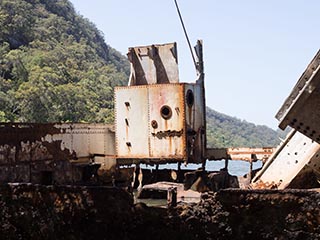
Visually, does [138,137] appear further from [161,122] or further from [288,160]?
[288,160]

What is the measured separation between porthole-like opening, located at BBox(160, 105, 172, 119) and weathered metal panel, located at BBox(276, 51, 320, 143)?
758 centimetres

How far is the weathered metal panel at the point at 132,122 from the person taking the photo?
1572 centimetres

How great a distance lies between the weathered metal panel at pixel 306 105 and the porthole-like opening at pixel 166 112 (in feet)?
24.9

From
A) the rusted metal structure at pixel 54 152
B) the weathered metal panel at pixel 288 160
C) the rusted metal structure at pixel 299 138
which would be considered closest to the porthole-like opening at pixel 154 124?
the rusted metal structure at pixel 54 152

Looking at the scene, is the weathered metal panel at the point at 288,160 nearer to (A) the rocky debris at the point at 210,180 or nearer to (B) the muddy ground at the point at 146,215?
(A) the rocky debris at the point at 210,180

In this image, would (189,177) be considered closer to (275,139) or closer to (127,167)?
(127,167)

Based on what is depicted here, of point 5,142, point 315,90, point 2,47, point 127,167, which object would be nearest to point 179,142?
point 127,167

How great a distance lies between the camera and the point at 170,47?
56.4 feet

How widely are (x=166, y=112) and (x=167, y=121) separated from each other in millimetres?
253

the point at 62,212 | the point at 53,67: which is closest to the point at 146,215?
the point at 62,212

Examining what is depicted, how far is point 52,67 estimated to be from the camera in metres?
84.8

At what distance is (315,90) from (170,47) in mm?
10274

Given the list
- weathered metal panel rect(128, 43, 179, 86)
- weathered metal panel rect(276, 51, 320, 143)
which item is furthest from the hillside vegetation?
weathered metal panel rect(276, 51, 320, 143)

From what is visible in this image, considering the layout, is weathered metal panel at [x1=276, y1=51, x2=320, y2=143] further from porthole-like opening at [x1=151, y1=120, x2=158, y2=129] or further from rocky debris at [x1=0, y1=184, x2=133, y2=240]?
porthole-like opening at [x1=151, y1=120, x2=158, y2=129]
